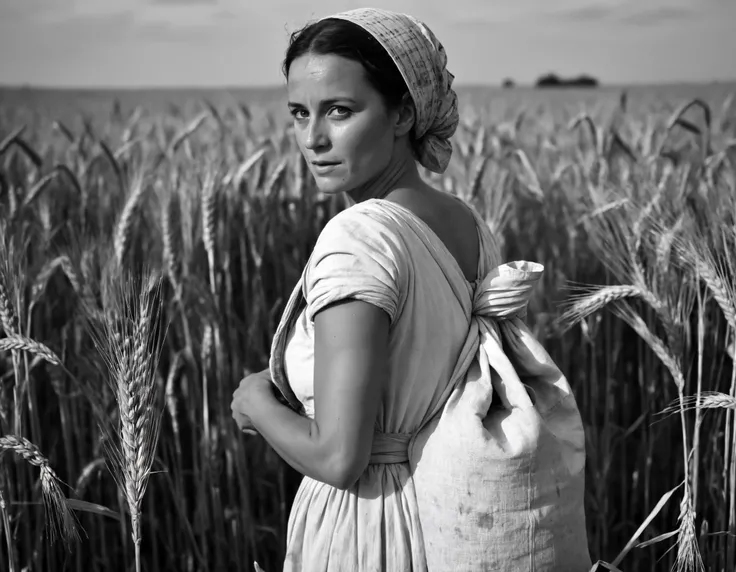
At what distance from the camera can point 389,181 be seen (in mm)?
1345

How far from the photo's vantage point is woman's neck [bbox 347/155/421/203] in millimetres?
1337

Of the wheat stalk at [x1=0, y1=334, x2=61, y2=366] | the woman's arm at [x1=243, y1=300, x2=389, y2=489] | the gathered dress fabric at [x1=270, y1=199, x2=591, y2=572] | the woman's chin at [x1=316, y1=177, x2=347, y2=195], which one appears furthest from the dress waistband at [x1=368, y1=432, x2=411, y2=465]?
the wheat stalk at [x1=0, y1=334, x2=61, y2=366]

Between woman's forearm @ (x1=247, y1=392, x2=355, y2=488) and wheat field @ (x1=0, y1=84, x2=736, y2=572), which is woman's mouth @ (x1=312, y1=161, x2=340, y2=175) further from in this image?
wheat field @ (x1=0, y1=84, x2=736, y2=572)

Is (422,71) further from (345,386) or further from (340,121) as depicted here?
(345,386)

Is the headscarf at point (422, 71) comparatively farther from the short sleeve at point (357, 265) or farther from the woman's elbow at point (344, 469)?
the woman's elbow at point (344, 469)

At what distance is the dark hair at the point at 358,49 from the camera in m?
1.23

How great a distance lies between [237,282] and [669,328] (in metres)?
1.62

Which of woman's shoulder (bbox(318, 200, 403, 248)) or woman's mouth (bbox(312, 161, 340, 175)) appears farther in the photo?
woman's mouth (bbox(312, 161, 340, 175))

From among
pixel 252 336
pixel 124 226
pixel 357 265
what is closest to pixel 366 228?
pixel 357 265

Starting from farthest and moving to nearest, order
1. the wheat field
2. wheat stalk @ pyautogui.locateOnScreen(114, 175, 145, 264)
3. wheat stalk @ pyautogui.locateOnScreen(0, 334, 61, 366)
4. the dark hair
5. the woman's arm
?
wheat stalk @ pyautogui.locateOnScreen(114, 175, 145, 264)
the wheat field
wheat stalk @ pyautogui.locateOnScreen(0, 334, 61, 366)
the dark hair
the woman's arm

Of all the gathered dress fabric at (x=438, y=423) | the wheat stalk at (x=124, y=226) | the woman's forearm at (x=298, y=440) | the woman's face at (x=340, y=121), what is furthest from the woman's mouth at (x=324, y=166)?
the wheat stalk at (x=124, y=226)

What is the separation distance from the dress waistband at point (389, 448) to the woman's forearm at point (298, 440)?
131 mm

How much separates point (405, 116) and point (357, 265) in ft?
1.12

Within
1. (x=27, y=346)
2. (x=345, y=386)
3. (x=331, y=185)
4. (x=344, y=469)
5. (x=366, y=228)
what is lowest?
(x=344, y=469)
